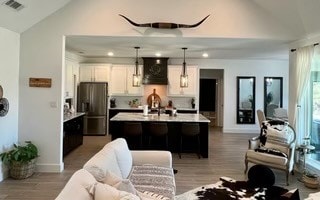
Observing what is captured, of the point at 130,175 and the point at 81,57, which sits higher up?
the point at 81,57

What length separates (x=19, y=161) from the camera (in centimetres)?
471

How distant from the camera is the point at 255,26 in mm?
5285

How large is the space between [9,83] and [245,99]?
26.4 ft

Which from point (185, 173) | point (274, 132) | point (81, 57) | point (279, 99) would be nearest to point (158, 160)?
point (185, 173)

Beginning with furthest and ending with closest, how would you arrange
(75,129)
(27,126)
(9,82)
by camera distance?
1. (75,129)
2. (27,126)
3. (9,82)

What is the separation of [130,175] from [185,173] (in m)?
2.00

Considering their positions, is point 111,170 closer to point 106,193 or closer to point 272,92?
point 106,193

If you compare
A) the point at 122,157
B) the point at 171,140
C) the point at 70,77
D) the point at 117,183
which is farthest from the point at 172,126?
the point at 117,183

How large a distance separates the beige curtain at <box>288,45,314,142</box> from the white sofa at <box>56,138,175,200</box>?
3146mm

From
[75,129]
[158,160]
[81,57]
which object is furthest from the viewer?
[81,57]

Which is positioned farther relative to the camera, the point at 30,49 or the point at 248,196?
the point at 30,49

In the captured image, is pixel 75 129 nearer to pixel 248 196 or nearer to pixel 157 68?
pixel 157 68

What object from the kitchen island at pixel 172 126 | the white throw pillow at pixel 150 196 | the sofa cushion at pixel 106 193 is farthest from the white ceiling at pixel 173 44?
the sofa cushion at pixel 106 193

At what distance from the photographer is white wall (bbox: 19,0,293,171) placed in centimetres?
521
